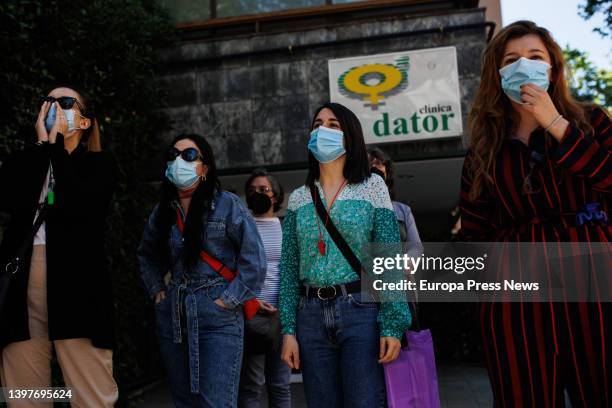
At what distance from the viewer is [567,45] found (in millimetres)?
21391

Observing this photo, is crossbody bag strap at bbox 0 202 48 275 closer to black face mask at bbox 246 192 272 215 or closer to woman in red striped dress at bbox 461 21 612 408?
woman in red striped dress at bbox 461 21 612 408

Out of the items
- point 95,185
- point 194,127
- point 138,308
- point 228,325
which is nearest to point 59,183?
point 95,185

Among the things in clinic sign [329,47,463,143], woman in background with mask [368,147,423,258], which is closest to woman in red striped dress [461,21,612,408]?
woman in background with mask [368,147,423,258]

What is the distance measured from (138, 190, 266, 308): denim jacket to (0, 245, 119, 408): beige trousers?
798 mm

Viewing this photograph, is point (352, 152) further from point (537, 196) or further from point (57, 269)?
point (57, 269)

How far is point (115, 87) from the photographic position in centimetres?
738

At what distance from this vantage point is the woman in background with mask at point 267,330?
4.14 meters

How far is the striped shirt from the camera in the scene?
4.84 m

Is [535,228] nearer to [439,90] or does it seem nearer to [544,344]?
[544,344]

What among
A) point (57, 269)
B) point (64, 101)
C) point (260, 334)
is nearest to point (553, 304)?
point (57, 269)

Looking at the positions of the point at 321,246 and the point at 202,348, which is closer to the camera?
the point at 321,246

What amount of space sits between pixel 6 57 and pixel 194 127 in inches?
158

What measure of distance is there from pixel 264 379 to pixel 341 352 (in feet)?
7.06

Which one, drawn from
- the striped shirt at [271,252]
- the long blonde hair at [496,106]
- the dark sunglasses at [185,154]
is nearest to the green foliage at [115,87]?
the dark sunglasses at [185,154]
